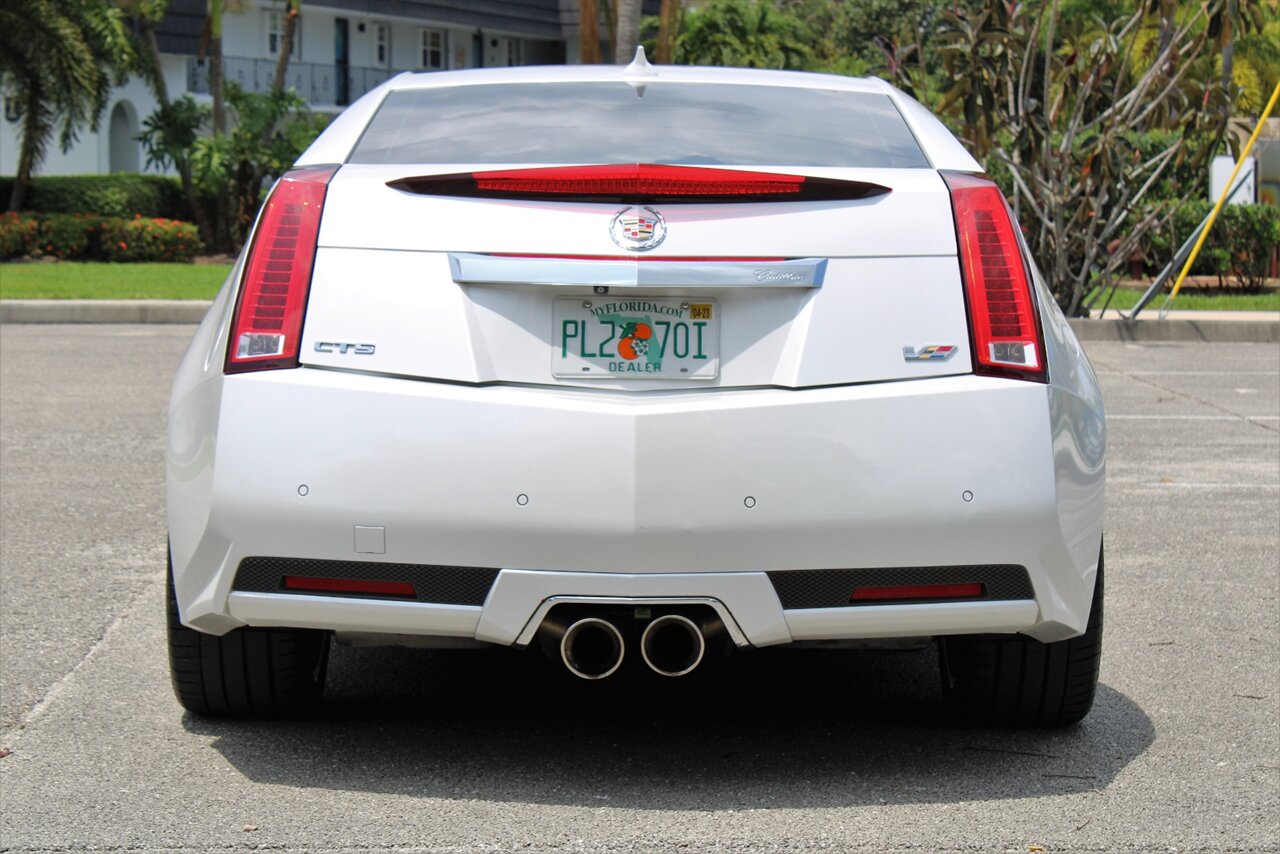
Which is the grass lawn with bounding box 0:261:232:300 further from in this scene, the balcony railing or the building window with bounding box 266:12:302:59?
the building window with bounding box 266:12:302:59

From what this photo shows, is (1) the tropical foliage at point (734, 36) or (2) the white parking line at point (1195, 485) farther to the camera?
(1) the tropical foliage at point (734, 36)

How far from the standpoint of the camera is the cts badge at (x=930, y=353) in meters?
3.67

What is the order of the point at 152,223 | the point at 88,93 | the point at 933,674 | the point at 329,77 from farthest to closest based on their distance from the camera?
the point at 329,77 < the point at 88,93 < the point at 152,223 < the point at 933,674

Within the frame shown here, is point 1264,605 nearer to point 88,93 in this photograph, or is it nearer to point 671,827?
point 671,827

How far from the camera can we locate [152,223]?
2708 centimetres

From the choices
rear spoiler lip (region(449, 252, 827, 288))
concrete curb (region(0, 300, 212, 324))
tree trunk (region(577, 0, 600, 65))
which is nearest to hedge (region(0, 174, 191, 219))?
tree trunk (region(577, 0, 600, 65))

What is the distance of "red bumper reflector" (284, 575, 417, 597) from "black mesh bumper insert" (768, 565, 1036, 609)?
0.75 m

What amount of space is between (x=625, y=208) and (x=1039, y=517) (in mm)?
1057

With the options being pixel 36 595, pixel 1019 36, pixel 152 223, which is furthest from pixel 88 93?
pixel 36 595

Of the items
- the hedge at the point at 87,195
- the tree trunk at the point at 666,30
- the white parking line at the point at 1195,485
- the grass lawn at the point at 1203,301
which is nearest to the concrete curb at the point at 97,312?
the grass lawn at the point at 1203,301

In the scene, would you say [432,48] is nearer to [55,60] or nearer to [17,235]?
[55,60]

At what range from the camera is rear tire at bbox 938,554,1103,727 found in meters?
4.10

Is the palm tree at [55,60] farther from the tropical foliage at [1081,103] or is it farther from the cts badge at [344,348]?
the cts badge at [344,348]

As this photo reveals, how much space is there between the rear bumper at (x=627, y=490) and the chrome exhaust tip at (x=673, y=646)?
0.40ft
